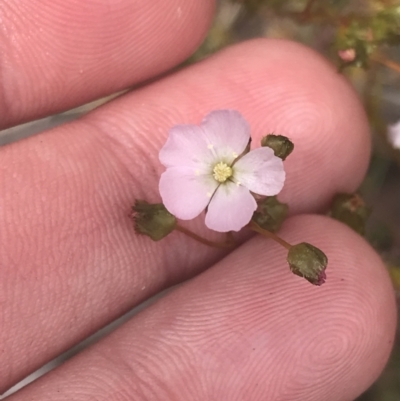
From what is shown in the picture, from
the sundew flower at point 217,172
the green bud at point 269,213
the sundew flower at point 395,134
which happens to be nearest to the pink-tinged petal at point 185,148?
the sundew flower at point 217,172

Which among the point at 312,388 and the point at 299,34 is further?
the point at 299,34

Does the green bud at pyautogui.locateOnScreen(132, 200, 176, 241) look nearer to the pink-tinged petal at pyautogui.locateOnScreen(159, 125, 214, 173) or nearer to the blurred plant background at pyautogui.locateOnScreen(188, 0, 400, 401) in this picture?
the pink-tinged petal at pyautogui.locateOnScreen(159, 125, 214, 173)

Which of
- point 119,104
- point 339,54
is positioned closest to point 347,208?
point 339,54

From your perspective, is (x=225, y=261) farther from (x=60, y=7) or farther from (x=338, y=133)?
(x=60, y=7)

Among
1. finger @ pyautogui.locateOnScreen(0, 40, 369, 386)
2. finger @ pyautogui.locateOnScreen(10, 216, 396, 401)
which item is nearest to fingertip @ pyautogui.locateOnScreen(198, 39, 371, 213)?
finger @ pyautogui.locateOnScreen(0, 40, 369, 386)

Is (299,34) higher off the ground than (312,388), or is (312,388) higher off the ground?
(299,34)

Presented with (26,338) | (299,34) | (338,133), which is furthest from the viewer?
(299,34)
